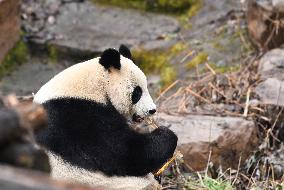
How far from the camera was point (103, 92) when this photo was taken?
4004 millimetres

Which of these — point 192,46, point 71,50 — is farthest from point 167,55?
point 71,50

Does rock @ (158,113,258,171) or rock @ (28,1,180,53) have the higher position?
rock @ (28,1,180,53)

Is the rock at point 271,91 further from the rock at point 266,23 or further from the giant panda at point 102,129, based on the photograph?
the giant panda at point 102,129

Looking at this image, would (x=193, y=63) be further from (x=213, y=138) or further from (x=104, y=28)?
(x=213, y=138)

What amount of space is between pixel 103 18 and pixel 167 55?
56.4 inches

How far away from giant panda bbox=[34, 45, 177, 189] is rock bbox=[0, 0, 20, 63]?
4.13 metres

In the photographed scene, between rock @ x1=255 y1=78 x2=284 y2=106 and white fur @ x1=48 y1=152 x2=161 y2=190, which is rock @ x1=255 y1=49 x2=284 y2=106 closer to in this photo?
rock @ x1=255 y1=78 x2=284 y2=106

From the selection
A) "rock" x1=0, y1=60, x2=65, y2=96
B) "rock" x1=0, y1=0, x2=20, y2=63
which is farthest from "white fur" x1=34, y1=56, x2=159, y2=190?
"rock" x1=0, y1=0, x2=20, y2=63

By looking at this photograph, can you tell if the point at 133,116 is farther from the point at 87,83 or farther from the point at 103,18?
the point at 103,18

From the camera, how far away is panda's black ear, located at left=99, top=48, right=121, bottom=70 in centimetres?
397

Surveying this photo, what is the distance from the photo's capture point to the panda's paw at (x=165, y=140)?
4.16 metres

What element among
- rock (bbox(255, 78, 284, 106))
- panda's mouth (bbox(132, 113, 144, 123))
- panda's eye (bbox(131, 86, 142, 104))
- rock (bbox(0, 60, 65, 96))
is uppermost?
panda's eye (bbox(131, 86, 142, 104))

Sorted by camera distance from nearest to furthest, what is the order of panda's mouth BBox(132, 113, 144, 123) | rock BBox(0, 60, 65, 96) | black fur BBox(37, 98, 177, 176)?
black fur BBox(37, 98, 177, 176)
panda's mouth BBox(132, 113, 144, 123)
rock BBox(0, 60, 65, 96)

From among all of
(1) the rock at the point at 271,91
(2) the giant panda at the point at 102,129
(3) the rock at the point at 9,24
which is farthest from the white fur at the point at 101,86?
(3) the rock at the point at 9,24
